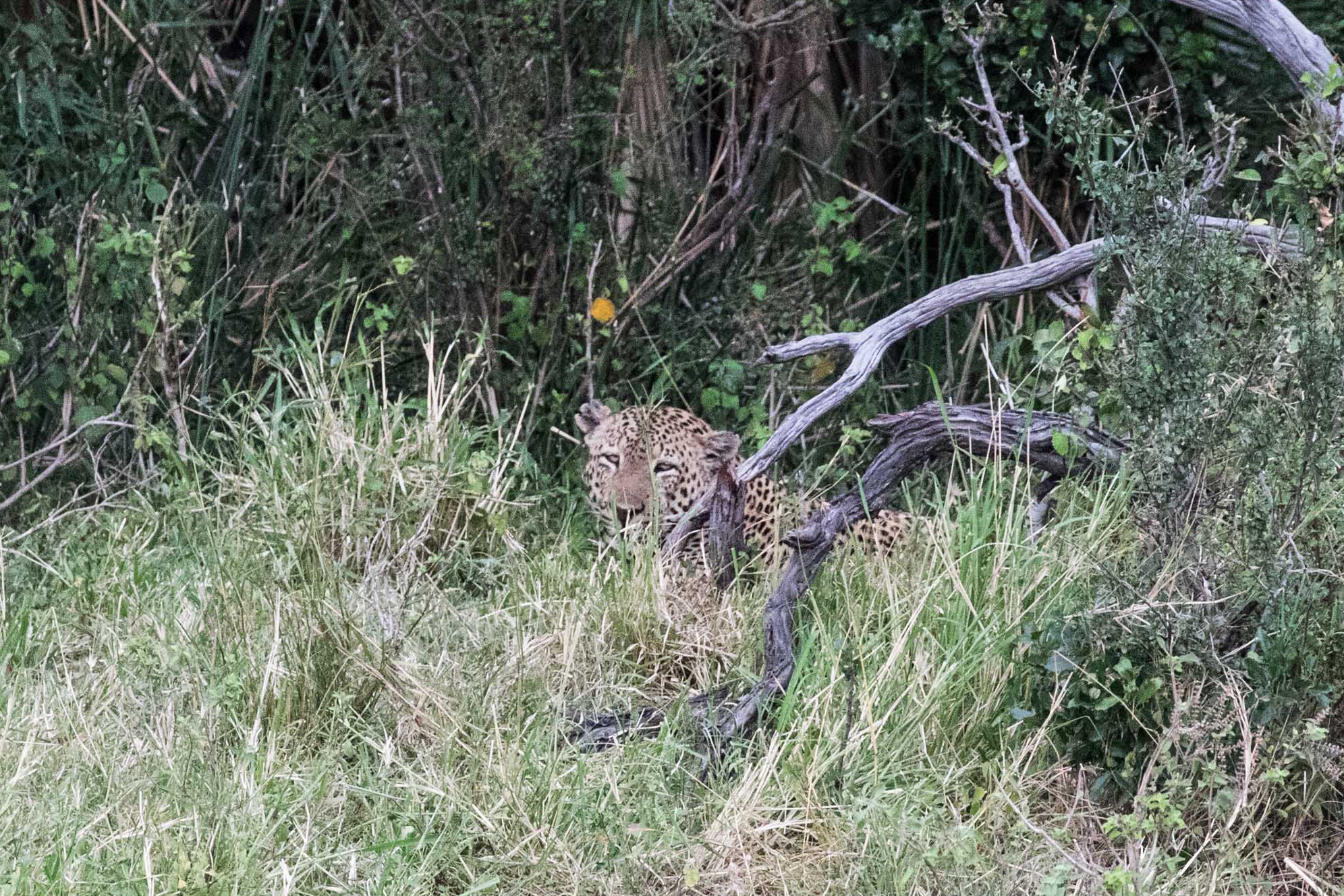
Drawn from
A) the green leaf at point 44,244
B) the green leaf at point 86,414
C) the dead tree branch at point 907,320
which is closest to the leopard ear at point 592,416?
the dead tree branch at point 907,320

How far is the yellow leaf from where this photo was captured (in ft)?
18.1

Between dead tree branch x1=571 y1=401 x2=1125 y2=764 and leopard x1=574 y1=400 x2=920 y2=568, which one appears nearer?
dead tree branch x1=571 y1=401 x2=1125 y2=764

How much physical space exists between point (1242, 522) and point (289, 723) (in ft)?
6.94

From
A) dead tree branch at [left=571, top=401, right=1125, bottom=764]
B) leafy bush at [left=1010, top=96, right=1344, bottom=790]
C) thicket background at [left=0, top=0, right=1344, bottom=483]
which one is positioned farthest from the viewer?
thicket background at [left=0, top=0, right=1344, bottom=483]

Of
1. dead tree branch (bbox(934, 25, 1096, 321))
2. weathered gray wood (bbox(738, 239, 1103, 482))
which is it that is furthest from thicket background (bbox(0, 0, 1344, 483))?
weathered gray wood (bbox(738, 239, 1103, 482))

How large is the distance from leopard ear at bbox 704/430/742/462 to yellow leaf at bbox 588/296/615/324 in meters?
0.83

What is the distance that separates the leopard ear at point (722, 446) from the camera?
15.8ft

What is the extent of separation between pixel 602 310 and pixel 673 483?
91cm

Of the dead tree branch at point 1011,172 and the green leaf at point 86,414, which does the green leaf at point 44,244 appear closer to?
the green leaf at point 86,414

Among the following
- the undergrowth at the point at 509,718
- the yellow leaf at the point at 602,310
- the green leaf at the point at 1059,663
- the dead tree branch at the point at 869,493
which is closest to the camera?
the undergrowth at the point at 509,718

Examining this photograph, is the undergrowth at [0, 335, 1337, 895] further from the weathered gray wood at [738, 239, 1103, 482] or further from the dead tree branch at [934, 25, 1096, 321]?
the dead tree branch at [934, 25, 1096, 321]

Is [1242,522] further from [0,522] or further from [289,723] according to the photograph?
[0,522]

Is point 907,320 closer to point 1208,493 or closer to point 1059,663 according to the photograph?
point 1208,493

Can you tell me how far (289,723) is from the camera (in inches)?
142
